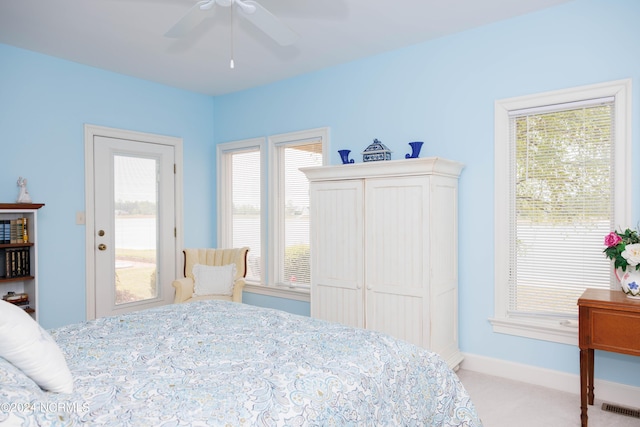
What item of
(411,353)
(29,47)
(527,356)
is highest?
(29,47)

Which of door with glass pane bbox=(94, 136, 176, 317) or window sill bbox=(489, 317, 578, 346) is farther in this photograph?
door with glass pane bbox=(94, 136, 176, 317)

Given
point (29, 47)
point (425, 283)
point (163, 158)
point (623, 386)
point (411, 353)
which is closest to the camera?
point (411, 353)

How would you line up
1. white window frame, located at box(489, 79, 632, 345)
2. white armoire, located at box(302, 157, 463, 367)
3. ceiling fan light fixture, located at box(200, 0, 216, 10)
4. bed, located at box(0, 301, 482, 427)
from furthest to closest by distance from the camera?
1. white armoire, located at box(302, 157, 463, 367)
2. white window frame, located at box(489, 79, 632, 345)
3. ceiling fan light fixture, located at box(200, 0, 216, 10)
4. bed, located at box(0, 301, 482, 427)

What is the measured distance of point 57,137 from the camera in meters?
3.86

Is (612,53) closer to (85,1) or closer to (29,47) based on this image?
(85,1)

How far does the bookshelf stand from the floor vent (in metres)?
4.16

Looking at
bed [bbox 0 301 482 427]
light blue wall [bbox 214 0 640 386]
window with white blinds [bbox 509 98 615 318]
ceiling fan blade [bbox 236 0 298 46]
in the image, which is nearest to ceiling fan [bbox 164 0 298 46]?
ceiling fan blade [bbox 236 0 298 46]

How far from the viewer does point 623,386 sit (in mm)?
2777

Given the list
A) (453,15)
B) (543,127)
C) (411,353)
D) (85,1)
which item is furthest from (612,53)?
(85,1)

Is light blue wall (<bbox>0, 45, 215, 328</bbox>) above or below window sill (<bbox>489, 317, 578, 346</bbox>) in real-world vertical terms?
above

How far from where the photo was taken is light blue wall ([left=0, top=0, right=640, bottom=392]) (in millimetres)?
2924

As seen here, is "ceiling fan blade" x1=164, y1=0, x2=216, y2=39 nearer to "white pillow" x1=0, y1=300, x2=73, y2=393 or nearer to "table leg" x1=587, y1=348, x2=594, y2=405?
"white pillow" x1=0, y1=300, x2=73, y2=393

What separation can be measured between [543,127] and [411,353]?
2160mm

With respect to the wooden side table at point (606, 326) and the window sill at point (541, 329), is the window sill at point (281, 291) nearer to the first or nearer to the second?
the window sill at point (541, 329)
